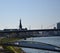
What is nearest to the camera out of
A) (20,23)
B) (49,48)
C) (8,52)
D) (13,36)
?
(8,52)

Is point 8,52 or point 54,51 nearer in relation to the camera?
point 8,52

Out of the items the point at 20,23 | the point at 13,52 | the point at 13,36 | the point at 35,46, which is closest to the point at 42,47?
the point at 35,46

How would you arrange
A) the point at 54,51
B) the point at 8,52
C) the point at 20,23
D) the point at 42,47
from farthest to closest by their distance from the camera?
the point at 20,23 → the point at 42,47 → the point at 54,51 → the point at 8,52

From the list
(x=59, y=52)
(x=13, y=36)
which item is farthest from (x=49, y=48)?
(x=13, y=36)

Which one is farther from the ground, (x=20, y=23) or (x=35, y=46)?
(x=20, y=23)

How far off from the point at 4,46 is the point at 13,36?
26.5 m

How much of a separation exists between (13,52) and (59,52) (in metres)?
6.52

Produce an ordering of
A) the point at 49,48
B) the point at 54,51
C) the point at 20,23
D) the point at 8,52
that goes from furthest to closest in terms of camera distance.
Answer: the point at 20,23 < the point at 49,48 < the point at 54,51 < the point at 8,52

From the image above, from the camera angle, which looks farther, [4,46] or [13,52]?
[4,46]

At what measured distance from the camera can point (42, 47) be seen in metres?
39.4

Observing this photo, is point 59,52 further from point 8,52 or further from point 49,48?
point 8,52

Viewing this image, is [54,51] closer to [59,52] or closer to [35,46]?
[59,52]

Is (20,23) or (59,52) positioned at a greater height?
(20,23)

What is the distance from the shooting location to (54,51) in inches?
1342
